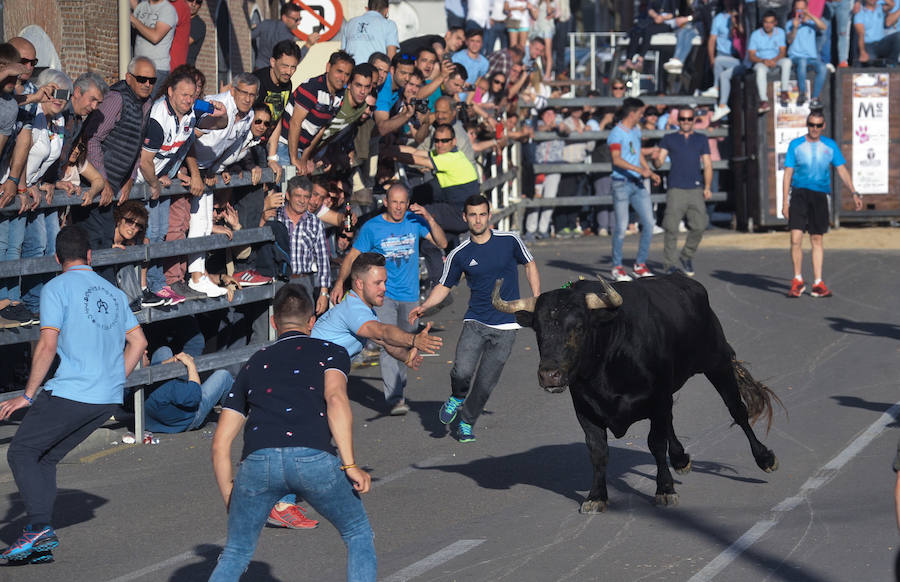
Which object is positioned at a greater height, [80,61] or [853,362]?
[80,61]

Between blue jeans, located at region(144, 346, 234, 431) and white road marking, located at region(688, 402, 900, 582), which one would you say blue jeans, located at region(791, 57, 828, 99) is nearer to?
white road marking, located at region(688, 402, 900, 582)

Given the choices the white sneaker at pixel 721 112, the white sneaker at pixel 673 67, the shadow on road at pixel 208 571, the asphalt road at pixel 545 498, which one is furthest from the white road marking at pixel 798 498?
the white sneaker at pixel 673 67

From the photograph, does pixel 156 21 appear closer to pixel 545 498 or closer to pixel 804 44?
pixel 545 498

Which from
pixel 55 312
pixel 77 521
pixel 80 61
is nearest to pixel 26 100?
pixel 55 312

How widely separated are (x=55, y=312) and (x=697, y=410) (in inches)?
254

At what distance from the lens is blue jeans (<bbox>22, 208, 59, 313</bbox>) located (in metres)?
10.9

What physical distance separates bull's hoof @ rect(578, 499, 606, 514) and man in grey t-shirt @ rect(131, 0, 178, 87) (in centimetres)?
754

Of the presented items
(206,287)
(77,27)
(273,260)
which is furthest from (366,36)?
(206,287)

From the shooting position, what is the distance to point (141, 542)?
886 cm

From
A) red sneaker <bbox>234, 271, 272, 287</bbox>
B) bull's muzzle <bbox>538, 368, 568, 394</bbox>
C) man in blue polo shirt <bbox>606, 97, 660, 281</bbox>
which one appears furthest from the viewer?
man in blue polo shirt <bbox>606, 97, 660, 281</bbox>

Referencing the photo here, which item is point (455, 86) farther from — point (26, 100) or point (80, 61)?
point (26, 100)

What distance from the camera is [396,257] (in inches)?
501

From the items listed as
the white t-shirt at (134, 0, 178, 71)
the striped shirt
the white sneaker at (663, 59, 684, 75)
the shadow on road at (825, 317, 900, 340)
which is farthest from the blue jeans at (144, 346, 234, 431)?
the white sneaker at (663, 59, 684, 75)

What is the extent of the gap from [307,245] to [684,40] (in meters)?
16.1
